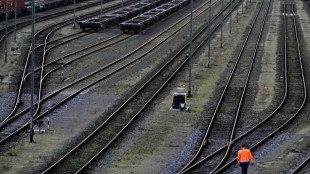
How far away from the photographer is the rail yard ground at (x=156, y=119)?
27.0 m

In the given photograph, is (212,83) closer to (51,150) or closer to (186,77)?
(186,77)

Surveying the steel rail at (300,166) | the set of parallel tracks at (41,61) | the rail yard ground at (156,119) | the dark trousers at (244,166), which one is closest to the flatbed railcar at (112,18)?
the set of parallel tracks at (41,61)

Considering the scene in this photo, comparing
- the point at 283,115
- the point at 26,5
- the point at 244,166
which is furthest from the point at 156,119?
the point at 26,5

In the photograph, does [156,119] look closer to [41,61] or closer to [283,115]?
[283,115]

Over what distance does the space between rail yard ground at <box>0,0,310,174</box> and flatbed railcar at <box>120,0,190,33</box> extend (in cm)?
729

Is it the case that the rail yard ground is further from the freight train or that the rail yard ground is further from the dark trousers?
the freight train

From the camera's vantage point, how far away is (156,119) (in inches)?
1350

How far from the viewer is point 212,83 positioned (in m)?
44.4

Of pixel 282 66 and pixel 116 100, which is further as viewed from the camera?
pixel 282 66

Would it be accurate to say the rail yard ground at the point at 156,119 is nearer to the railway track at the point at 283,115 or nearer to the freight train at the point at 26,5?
the railway track at the point at 283,115

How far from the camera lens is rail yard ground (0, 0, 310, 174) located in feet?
88.5

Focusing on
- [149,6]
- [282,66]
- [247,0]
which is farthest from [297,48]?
[247,0]

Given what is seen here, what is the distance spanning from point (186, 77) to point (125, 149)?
59.5 ft

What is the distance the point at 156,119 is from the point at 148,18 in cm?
4031
